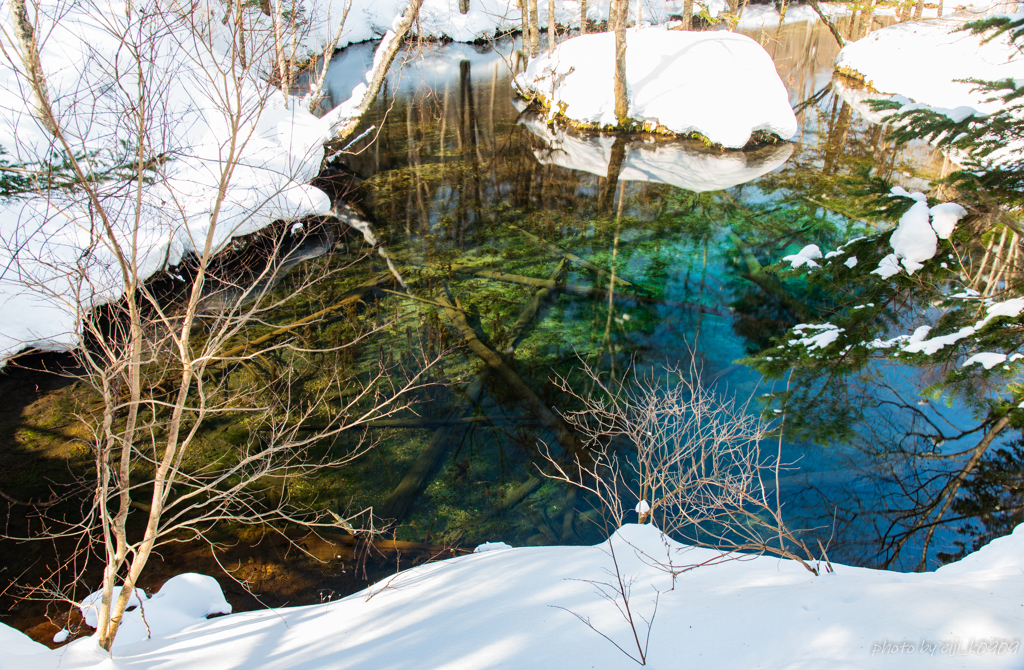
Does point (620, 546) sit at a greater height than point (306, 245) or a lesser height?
lesser

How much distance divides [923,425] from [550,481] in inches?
165

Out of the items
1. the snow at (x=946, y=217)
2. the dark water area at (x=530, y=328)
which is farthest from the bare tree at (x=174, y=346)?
the snow at (x=946, y=217)

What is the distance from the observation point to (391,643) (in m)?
3.49

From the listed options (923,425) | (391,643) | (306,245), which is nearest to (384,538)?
(391,643)

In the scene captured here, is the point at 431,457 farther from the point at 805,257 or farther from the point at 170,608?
the point at 805,257

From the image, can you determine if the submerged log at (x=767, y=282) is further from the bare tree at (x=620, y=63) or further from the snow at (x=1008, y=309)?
the bare tree at (x=620, y=63)

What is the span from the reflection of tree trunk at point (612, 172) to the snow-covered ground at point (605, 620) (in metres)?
8.76

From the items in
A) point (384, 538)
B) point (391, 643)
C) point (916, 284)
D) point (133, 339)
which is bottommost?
point (384, 538)

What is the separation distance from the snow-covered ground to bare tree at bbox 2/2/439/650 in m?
0.60

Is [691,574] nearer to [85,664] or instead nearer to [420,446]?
[420,446]

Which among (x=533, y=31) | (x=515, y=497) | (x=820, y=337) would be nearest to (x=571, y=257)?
(x=820, y=337)

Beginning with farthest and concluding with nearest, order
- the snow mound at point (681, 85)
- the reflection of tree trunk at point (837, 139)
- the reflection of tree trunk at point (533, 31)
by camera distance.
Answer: the reflection of tree trunk at point (533, 31) < the snow mound at point (681, 85) < the reflection of tree trunk at point (837, 139)

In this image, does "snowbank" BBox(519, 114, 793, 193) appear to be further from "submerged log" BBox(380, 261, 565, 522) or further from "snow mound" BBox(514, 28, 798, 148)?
"submerged log" BBox(380, 261, 565, 522)

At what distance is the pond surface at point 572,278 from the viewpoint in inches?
229
